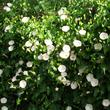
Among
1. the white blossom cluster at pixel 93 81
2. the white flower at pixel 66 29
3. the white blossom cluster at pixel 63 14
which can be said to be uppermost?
the white blossom cluster at pixel 63 14

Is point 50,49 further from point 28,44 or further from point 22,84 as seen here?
point 22,84

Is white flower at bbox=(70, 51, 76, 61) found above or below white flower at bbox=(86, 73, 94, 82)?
above

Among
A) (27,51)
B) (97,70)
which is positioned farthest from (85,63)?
(27,51)

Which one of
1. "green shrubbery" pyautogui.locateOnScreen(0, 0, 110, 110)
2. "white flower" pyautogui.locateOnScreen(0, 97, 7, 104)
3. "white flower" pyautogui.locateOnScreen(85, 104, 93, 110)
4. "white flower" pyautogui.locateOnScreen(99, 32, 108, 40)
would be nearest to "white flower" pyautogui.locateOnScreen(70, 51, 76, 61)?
"green shrubbery" pyautogui.locateOnScreen(0, 0, 110, 110)

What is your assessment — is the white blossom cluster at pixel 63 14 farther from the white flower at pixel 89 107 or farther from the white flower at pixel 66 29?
the white flower at pixel 89 107

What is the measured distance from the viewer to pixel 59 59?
→ 193 inches

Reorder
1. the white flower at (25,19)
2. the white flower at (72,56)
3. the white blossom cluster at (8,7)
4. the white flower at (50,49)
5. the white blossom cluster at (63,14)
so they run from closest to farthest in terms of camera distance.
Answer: the white flower at (72,56), the white flower at (50,49), the white blossom cluster at (63,14), the white flower at (25,19), the white blossom cluster at (8,7)

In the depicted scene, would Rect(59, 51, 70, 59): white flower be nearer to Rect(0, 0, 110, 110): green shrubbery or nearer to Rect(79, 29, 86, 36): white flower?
Rect(0, 0, 110, 110): green shrubbery

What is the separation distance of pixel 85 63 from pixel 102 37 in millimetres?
345

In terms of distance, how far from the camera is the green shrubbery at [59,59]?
4.77 m

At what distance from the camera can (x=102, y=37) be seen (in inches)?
186

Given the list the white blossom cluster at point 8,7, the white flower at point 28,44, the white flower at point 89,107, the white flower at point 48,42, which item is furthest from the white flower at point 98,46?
the white blossom cluster at point 8,7

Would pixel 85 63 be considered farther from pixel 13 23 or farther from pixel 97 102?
pixel 13 23

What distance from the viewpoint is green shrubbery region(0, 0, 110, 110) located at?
4.77 meters
